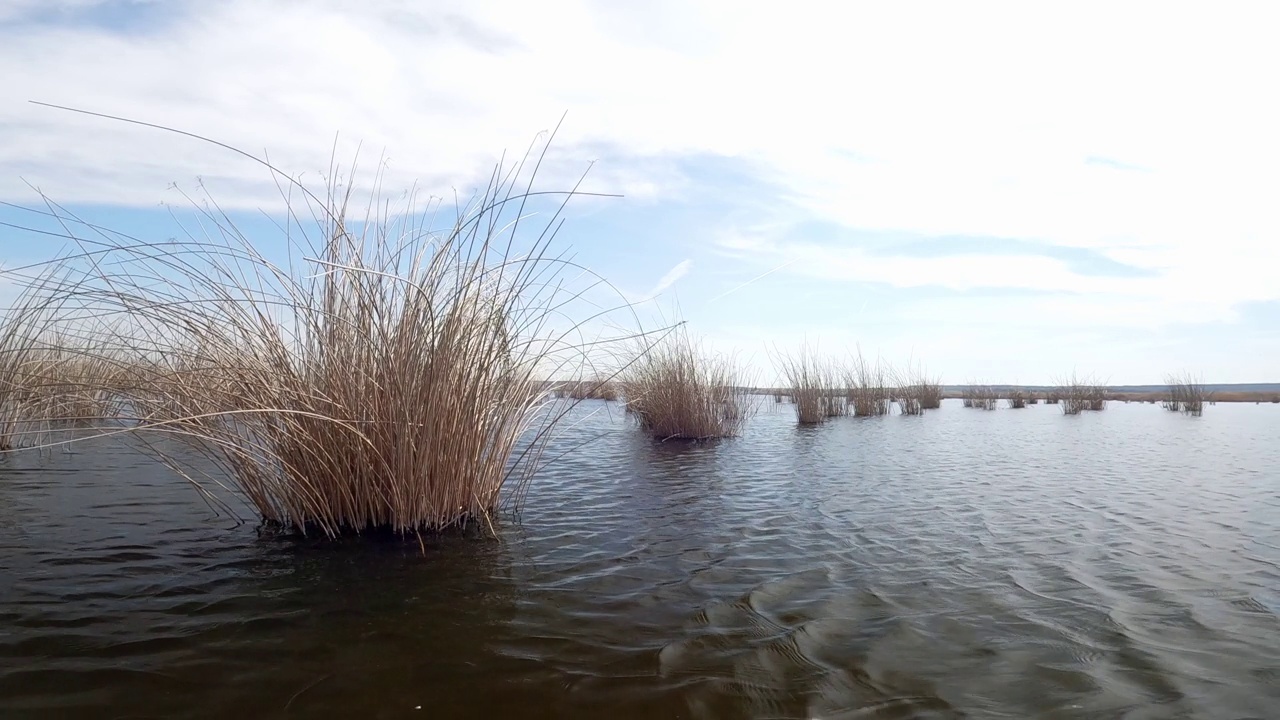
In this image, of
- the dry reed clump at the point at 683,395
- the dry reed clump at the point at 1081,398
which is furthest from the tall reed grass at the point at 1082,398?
the dry reed clump at the point at 683,395

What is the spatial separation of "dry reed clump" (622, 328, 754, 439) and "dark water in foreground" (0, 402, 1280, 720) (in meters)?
4.32

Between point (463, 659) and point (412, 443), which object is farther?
point (412, 443)

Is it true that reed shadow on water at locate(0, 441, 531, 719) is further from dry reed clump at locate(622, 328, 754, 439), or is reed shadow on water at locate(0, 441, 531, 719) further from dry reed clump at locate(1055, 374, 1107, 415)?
dry reed clump at locate(1055, 374, 1107, 415)

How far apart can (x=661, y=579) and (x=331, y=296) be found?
2230mm

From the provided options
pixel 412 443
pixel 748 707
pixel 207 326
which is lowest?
pixel 748 707

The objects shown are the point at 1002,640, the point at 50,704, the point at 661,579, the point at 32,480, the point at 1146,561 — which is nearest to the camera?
the point at 50,704

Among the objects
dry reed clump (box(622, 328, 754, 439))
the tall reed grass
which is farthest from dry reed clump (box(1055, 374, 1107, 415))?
dry reed clump (box(622, 328, 754, 439))

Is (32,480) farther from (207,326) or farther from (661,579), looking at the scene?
(661,579)

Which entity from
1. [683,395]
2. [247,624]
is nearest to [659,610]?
[247,624]

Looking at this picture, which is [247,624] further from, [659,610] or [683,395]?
[683,395]

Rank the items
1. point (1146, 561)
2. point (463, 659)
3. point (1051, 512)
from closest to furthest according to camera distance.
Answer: point (463, 659) < point (1146, 561) < point (1051, 512)

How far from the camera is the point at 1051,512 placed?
4.49 metres

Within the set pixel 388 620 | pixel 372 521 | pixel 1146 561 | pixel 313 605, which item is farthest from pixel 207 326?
pixel 1146 561

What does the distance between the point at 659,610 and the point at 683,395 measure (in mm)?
6730
